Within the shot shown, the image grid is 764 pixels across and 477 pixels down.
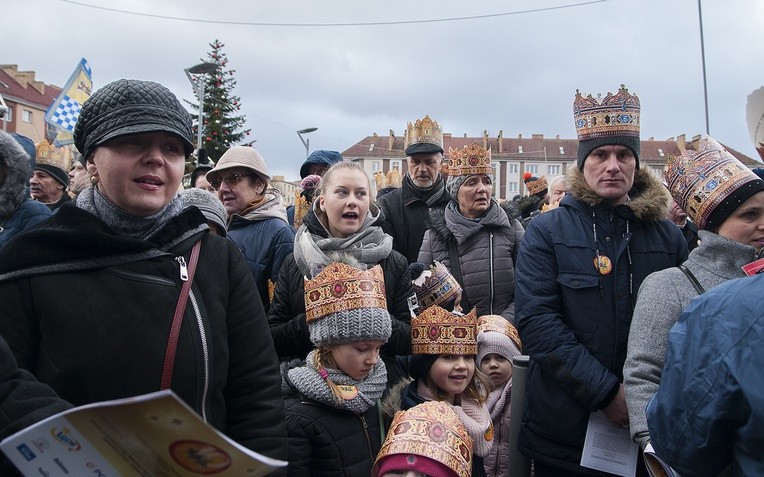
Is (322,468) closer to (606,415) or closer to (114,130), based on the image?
(606,415)

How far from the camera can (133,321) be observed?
5.69ft

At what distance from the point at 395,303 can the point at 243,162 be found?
6.00ft

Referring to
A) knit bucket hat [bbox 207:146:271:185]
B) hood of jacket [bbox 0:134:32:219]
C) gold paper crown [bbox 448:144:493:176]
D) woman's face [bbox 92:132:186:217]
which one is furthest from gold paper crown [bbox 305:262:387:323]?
gold paper crown [bbox 448:144:493:176]

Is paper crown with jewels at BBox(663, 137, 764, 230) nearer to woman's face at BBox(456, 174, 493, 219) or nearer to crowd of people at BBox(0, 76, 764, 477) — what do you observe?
crowd of people at BBox(0, 76, 764, 477)

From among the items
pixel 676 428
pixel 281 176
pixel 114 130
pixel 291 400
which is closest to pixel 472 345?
pixel 291 400

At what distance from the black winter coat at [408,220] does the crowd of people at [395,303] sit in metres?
0.02

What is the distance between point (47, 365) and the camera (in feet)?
5.39

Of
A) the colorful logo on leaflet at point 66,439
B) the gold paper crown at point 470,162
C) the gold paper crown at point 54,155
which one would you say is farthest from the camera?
the gold paper crown at point 54,155

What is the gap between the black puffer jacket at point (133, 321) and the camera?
5.44 ft

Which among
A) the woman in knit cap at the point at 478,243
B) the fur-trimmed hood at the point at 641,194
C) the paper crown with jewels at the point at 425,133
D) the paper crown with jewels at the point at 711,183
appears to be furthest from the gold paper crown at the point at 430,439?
the paper crown with jewels at the point at 425,133

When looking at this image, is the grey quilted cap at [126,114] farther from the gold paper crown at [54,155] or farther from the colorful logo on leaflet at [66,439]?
the gold paper crown at [54,155]

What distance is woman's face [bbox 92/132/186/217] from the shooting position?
6.01 feet

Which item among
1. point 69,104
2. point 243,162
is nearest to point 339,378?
point 243,162

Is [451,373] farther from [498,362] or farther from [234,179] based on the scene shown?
[234,179]
